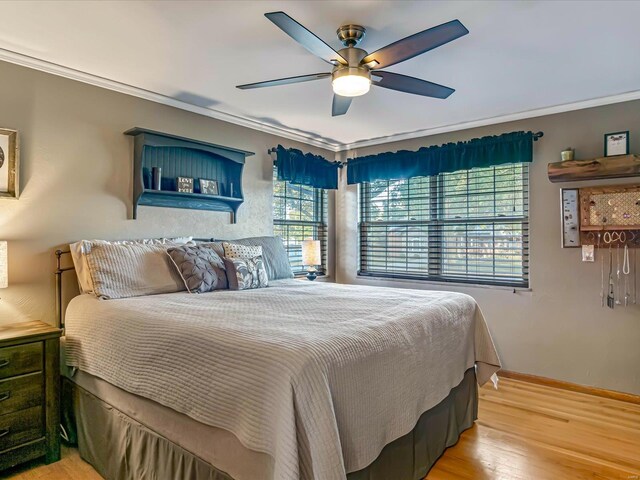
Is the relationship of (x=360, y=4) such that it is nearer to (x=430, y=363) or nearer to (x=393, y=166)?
(x=430, y=363)

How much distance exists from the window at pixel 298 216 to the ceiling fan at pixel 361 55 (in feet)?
6.38

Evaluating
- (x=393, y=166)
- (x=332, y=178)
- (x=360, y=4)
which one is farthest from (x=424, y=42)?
(x=332, y=178)

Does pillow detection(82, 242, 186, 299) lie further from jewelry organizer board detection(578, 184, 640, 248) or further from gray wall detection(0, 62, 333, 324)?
jewelry organizer board detection(578, 184, 640, 248)

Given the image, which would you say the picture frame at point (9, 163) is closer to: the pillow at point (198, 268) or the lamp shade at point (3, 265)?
the lamp shade at point (3, 265)

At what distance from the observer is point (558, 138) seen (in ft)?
11.6

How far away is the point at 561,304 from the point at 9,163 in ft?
14.0

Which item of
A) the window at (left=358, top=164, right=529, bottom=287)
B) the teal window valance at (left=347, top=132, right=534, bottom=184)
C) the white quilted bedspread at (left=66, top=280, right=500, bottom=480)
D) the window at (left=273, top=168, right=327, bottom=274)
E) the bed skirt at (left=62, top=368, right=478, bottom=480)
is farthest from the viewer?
the window at (left=273, top=168, right=327, bottom=274)

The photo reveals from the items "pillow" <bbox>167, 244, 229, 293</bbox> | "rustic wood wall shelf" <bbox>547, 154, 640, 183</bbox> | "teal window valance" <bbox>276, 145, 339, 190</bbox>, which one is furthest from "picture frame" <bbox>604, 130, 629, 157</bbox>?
"pillow" <bbox>167, 244, 229, 293</bbox>

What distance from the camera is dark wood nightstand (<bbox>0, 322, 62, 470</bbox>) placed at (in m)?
2.04

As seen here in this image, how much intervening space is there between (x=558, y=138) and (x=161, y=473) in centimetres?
379

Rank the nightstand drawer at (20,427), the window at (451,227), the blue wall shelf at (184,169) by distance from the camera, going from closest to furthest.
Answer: the nightstand drawer at (20,427)
the blue wall shelf at (184,169)
the window at (451,227)

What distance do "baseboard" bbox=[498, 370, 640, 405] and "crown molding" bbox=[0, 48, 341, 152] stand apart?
10.4 feet

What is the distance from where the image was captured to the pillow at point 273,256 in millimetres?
3527

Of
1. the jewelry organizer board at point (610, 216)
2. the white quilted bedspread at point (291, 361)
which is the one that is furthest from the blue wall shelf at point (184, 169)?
the jewelry organizer board at point (610, 216)
